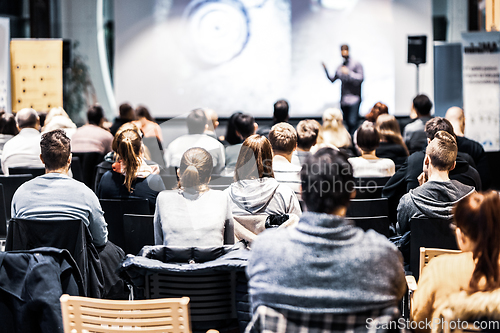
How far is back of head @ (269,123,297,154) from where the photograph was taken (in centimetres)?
349

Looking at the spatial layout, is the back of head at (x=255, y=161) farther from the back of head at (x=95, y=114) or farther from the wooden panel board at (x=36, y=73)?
the wooden panel board at (x=36, y=73)

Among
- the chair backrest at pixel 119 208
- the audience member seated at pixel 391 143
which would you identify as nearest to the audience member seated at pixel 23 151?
the chair backrest at pixel 119 208

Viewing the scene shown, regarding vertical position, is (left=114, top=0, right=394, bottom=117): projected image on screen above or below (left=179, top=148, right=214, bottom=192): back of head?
above

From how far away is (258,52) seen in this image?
9789 millimetres

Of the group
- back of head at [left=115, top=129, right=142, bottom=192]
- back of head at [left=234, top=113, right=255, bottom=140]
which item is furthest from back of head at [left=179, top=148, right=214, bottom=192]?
back of head at [left=234, top=113, right=255, bottom=140]

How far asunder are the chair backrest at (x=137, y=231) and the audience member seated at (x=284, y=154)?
977 millimetres

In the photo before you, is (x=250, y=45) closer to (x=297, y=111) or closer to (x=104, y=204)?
(x=297, y=111)

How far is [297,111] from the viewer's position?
32.0ft

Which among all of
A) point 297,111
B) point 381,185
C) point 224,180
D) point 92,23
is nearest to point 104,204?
point 224,180

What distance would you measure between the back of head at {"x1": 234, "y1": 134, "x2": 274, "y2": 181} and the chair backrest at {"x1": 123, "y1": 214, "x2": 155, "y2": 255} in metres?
0.58

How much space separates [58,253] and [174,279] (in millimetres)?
504

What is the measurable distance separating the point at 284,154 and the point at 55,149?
1485 mm

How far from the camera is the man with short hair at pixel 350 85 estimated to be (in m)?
8.00

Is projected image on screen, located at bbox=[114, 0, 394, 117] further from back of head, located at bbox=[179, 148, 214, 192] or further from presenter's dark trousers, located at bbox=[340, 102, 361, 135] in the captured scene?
back of head, located at bbox=[179, 148, 214, 192]
